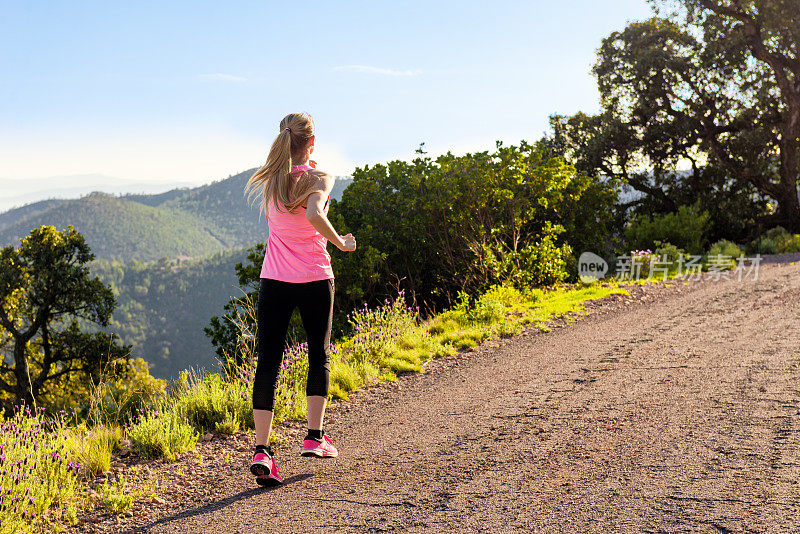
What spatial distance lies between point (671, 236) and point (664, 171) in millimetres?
5843

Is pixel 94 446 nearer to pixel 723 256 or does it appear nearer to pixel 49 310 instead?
pixel 723 256

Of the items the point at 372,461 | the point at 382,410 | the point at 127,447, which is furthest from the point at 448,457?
the point at 127,447

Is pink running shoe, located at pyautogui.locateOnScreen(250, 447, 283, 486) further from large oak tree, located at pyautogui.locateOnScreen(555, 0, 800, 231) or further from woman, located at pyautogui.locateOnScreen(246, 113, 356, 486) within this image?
large oak tree, located at pyautogui.locateOnScreen(555, 0, 800, 231)

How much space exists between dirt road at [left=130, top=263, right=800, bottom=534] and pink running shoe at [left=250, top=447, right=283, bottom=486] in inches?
2.8

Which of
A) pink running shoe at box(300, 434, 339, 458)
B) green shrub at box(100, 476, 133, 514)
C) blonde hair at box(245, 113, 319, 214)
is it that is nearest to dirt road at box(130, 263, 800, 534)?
pink running shoe at box(300, 434, 339, 458)

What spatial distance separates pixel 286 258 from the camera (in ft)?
11.2

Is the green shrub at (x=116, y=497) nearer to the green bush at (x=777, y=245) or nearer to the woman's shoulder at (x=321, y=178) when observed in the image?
the woman's shoulder at (x=321, y=178)

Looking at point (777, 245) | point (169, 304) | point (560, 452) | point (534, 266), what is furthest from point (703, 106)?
point (169, 304)

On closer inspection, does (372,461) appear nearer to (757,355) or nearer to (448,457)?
(448,457)

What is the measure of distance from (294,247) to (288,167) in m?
0.48

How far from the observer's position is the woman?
10.9ft

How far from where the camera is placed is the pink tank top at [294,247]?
11.1ft

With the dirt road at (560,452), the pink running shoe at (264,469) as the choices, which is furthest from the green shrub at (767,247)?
the pink running shoe at (264,469)

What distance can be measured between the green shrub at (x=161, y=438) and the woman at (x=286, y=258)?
38.6 inches
